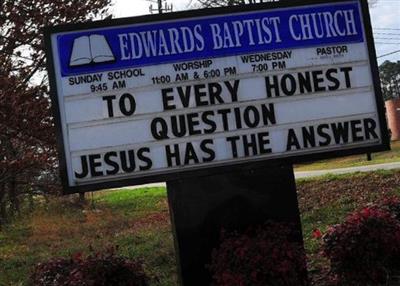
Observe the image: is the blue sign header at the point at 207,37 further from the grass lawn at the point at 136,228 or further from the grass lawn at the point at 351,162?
the grass lawn at the point at 351,162

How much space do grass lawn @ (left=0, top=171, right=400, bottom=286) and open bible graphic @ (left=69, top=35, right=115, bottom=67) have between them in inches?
94.1

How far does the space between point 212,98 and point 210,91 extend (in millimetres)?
78

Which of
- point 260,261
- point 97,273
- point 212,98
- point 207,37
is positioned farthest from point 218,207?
point 207,37

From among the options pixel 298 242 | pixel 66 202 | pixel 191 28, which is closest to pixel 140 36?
pixel 191 28

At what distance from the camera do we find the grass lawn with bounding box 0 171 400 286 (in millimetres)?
9750

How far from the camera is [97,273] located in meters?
5.80

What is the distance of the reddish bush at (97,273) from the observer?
576cm

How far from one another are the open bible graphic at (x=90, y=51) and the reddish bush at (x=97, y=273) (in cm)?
198

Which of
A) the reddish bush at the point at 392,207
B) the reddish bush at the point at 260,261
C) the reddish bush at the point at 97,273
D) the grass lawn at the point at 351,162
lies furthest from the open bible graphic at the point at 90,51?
the grass lawn at the point at 351,162

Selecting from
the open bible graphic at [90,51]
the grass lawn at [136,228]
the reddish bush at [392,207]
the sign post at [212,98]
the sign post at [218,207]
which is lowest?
the grass lawn at [136,228]

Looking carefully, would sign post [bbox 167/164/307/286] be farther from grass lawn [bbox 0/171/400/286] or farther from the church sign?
grass lawn [bbox 0/171/400/286]

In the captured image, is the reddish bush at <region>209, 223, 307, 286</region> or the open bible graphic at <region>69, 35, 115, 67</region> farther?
the open bible graphic at <region>69, 35, 115, 67</region>

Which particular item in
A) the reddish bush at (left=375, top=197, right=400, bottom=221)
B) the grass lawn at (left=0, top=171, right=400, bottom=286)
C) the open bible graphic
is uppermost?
the open bible graphic

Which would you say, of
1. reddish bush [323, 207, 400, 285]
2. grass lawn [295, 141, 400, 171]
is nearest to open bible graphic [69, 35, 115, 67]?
reddish bush [323, 207, 400, 285]
